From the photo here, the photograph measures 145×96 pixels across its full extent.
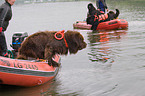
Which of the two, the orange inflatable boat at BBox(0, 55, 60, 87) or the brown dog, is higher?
the brown dog

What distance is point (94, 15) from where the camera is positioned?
17.7 m

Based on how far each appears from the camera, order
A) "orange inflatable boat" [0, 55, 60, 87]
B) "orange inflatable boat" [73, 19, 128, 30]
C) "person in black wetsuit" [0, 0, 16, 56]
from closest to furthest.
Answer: "orange inflatable boat" [0, 55, 60, 87], "person in black wetsuit" [0, 0, 16, 56], "orange inflatable boat" [73, 19, 128, 30]

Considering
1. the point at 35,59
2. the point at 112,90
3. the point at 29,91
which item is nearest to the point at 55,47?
Result: the point at 35,59

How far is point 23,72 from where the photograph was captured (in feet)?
22.1

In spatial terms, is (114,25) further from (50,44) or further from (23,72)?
(23,72)

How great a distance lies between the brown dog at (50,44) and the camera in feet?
23.2

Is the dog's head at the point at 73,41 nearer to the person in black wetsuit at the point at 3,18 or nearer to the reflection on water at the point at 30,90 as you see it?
the reflection on water at the point at 30,90

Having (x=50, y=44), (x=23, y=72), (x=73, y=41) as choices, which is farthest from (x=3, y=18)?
(x=73, y=41)

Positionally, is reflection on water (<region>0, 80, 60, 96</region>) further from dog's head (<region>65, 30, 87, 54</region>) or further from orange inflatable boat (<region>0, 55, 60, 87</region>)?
dog's head (<region>65, 30, 87, 54</region>)

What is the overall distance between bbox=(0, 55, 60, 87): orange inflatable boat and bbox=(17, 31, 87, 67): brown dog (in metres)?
0.35

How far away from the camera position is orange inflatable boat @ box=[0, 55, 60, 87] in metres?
6.47

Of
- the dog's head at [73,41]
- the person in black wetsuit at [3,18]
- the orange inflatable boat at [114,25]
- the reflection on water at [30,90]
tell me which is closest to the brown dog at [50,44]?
the dog's head at [73,41]

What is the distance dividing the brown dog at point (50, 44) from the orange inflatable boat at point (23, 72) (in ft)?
1.16

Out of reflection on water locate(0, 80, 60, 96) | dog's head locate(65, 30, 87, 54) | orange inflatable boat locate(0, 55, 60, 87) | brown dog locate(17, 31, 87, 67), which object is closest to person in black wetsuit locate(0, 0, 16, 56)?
brown dog locate(17, 31, 87, 67)
